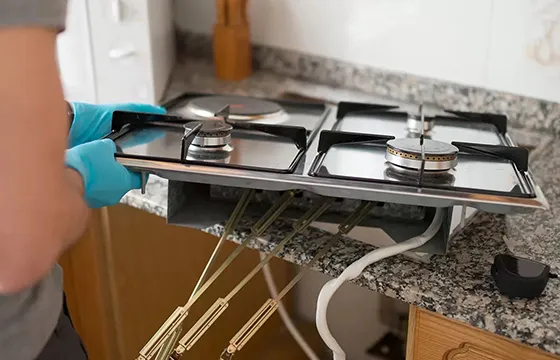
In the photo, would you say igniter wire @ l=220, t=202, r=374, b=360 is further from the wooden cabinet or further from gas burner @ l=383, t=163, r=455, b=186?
the wooden cabinet

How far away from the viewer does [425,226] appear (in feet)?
2.97

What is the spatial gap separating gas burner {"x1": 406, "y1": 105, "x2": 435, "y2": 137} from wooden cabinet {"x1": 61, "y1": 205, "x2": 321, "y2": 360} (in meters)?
0.43

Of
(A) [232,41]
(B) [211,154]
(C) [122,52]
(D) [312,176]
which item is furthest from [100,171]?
(A) [232,41]

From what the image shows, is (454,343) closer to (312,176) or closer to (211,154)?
(312,176)

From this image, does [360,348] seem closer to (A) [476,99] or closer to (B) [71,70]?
(A) [476,99]

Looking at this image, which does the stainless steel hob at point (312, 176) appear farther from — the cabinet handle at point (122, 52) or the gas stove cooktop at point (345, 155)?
the cabinet handle at point (122, 52)

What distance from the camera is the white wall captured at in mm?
1183

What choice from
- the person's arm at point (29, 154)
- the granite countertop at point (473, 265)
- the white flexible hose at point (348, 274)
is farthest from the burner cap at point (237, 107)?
the person's arm at point (29, 154)

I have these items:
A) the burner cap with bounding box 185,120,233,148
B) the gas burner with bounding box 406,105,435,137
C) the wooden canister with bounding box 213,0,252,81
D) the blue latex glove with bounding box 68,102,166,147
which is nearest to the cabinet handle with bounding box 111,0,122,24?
the wooden canister with bounding box 213,0,252,81

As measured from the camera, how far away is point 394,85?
1.39 meters

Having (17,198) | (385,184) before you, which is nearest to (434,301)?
(385,184)

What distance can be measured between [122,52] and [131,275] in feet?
1.56

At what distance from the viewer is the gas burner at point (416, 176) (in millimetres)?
797

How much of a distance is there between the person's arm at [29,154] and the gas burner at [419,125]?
627 millimetres
